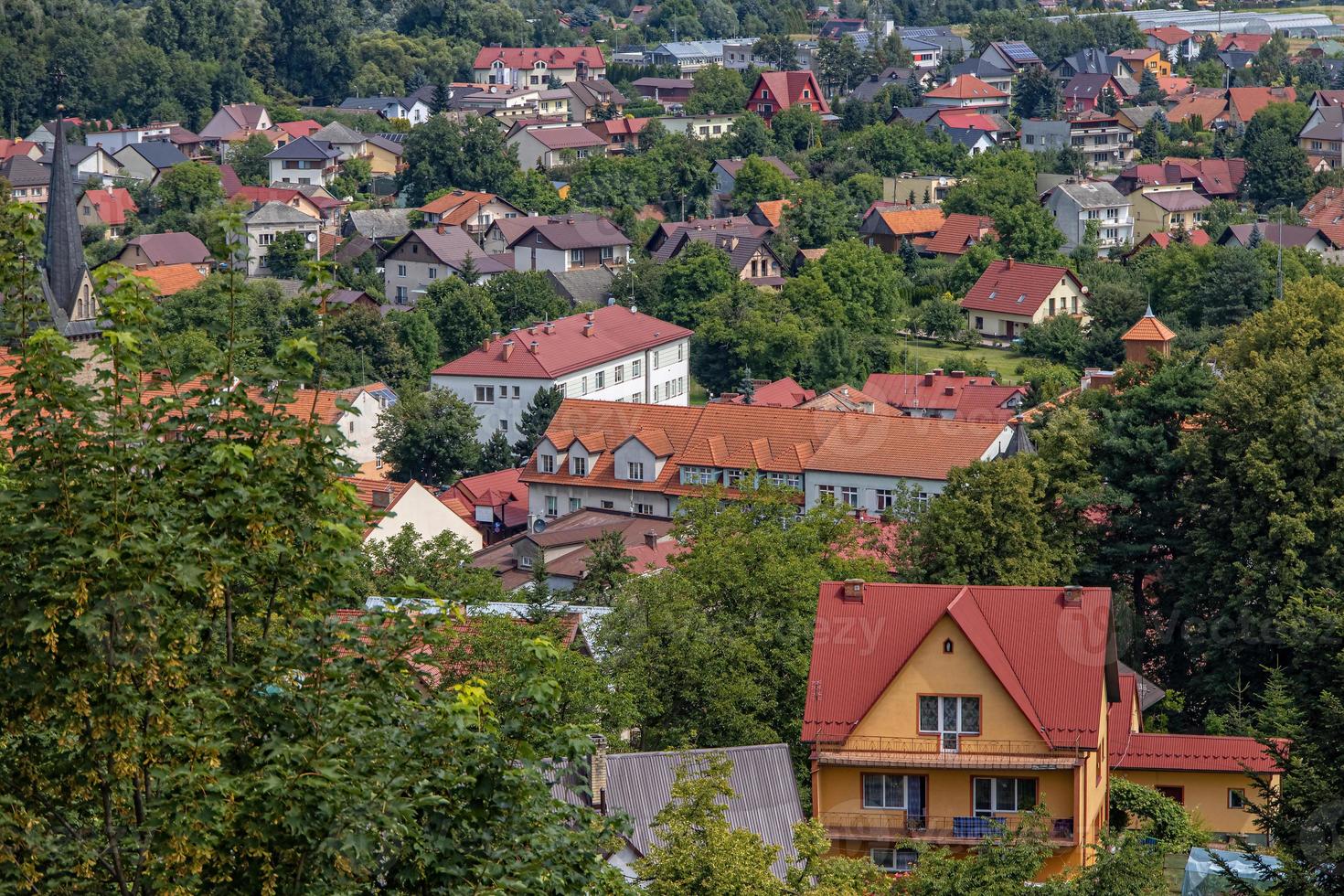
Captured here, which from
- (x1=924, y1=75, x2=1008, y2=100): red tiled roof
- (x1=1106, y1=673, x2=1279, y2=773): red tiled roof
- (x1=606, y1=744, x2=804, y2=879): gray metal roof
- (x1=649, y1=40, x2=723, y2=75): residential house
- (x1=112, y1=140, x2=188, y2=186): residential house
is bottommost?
(x1=649, y1=40, x2=723, y2=75): residential house

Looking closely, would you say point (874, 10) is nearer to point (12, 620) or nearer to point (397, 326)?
point (397, 326)

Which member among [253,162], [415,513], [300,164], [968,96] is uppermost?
[415,513]


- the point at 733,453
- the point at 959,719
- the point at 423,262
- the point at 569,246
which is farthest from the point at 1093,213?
the point at 959,719

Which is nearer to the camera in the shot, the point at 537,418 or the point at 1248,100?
the point at 537,418

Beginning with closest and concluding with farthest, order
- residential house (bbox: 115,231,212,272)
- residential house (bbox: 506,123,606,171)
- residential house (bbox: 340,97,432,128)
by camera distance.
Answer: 1. residential house (bbox: 115,231,212,272)
2. residential house (bbox: 506,123,606,171)
3. residential house (bbox: 340,97,432,128)

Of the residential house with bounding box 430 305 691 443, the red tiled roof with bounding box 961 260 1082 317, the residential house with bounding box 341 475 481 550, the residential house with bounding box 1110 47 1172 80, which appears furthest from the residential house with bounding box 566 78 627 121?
the residential house with bounding box 341 475 481 550

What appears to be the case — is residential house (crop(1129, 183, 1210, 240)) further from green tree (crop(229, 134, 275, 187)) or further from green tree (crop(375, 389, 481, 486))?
green tree (crop(375, 389, 481, 486))

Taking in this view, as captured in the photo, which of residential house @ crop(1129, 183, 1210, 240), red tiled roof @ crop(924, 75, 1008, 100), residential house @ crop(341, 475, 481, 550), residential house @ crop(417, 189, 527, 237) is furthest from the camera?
red tiled roof @ crop(924, 75, 1008, 100)

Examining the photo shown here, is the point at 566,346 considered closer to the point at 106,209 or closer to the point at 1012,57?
the point at 106,209

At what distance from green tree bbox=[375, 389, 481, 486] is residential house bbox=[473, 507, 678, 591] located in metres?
5.84

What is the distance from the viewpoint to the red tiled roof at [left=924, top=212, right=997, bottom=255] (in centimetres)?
7019

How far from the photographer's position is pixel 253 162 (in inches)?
3275

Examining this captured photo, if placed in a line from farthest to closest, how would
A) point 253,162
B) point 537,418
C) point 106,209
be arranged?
point 253,162
point 106,209
point 537,418

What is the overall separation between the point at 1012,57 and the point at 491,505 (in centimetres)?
7762
